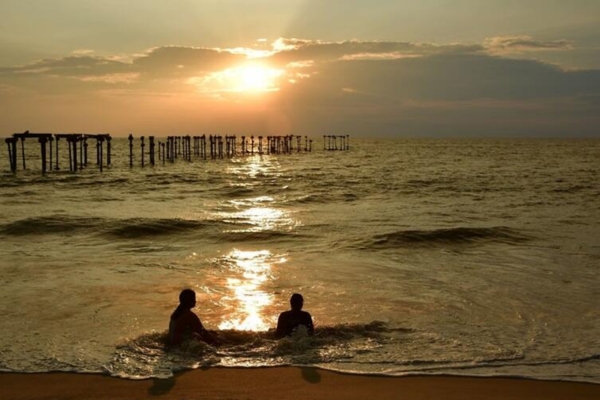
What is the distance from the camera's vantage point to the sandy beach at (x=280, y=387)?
5.99 m

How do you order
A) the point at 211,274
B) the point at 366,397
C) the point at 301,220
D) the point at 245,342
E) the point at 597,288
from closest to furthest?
the point at 366,397, the point at 245,342, the point at 597,288, the point at 211,274, the point at 301,220

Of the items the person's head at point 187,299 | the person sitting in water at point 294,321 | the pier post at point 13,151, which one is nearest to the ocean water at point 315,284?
the person sitting in water at point 294,321

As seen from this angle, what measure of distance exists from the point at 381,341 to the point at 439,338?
765mm

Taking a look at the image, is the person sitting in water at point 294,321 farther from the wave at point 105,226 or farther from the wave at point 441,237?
the wave at point 105,226

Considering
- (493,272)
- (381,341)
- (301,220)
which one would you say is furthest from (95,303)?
(301,220)

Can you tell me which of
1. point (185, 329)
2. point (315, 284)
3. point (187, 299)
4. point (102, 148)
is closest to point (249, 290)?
point (315, 284)

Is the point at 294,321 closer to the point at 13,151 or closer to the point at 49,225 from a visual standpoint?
the point at 49,225

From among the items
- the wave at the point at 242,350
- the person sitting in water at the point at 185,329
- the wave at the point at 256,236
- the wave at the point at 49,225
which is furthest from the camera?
the wave at the point at 49,225

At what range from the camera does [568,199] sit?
28828mm

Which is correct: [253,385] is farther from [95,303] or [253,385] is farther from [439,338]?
[95,303]

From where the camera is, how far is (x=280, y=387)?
6.20 metres

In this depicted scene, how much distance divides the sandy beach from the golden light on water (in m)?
2.06

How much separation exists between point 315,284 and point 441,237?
24.1ft

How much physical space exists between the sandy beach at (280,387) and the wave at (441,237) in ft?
31.4
